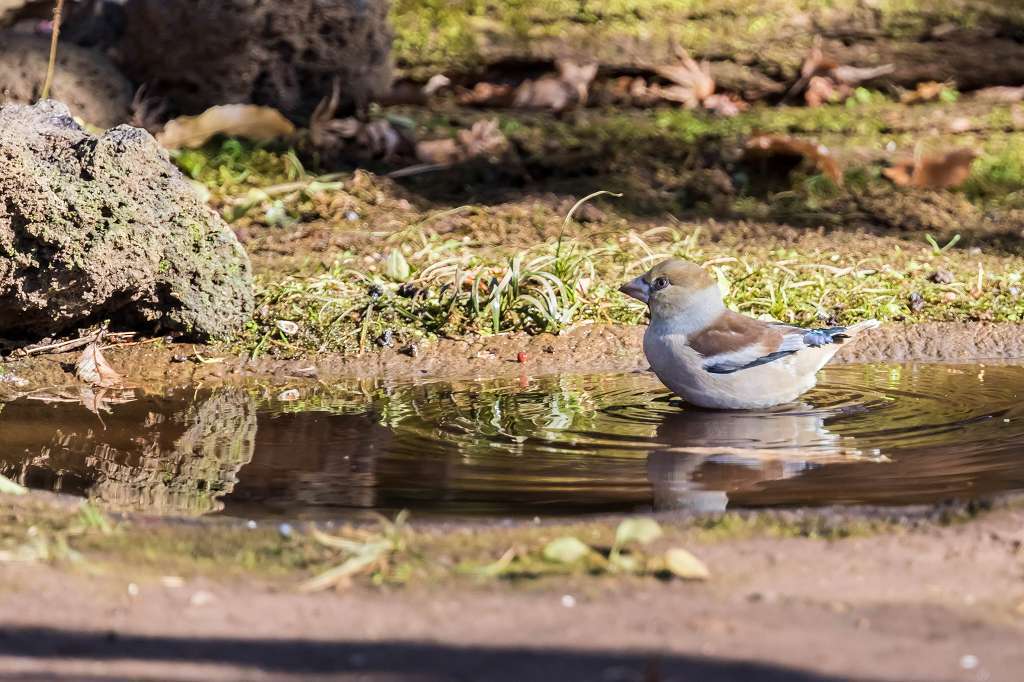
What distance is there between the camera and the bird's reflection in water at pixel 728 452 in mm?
4727

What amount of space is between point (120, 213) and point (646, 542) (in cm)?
363

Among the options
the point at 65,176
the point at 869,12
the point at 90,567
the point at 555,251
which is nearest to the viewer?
the point at 90,567

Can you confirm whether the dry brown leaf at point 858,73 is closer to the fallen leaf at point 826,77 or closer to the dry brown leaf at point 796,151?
the fallen leaf at point 826,77

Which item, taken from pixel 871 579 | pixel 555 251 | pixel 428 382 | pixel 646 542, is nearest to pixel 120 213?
pixel 428 382

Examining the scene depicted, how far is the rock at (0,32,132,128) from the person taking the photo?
9.97 m

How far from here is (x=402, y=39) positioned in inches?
458

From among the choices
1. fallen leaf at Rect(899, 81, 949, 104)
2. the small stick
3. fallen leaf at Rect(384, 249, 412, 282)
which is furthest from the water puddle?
fallen leaf at Rect(899, 81, 949, 104)

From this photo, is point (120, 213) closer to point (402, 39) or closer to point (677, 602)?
point (677, 602)

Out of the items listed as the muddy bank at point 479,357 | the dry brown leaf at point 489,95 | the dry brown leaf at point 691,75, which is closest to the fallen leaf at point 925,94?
the dry brown leaf at point 691,75

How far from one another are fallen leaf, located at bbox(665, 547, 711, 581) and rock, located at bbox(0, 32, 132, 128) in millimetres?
7521

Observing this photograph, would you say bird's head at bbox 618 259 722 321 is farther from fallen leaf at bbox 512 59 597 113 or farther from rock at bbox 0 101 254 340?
fallen leaf at bbox 512 59 597 113

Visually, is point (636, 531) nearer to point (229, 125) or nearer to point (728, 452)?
point (728, 452)

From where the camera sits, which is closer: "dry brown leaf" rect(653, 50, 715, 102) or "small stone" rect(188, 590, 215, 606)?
"small stone" rect(188, 590, 215, 606)

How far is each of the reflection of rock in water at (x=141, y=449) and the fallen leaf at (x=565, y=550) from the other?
4.52 ft
